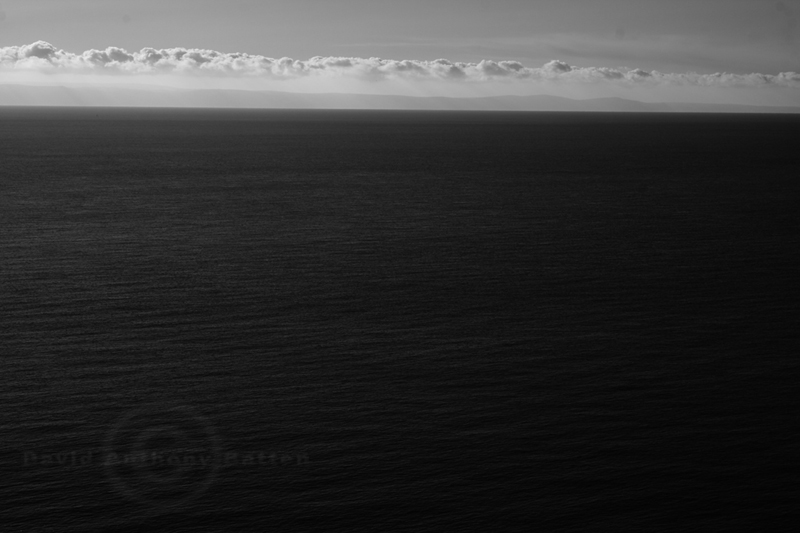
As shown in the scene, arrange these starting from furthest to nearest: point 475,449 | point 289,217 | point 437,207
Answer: point 437,207, point 289,217, point 475,449

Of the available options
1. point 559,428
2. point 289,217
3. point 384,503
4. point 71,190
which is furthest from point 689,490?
point 71,190

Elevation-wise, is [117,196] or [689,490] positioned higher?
[117,196]

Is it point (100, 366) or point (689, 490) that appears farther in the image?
point (100, 366)

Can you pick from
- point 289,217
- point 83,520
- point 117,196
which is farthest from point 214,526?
point 117,196

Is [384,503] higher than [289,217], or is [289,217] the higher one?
[289,217]

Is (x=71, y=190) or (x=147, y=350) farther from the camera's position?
(x=71, y=190)

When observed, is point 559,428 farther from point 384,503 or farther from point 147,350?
point 147,350

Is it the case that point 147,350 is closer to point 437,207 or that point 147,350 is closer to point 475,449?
point 475,449

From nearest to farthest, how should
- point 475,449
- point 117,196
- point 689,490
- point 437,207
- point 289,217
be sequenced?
point 689,490
point 475,449
point 289,217
point 437,207
point 117,196

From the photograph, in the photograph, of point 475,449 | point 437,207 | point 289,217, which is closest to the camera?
point 475,449
